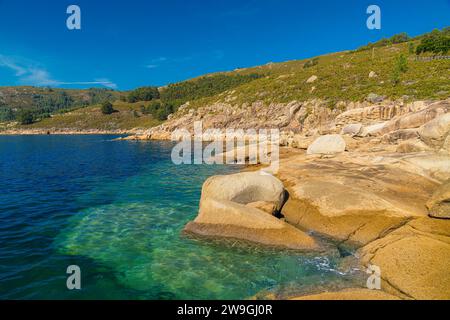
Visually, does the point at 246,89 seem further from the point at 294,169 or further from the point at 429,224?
the point at 429,224

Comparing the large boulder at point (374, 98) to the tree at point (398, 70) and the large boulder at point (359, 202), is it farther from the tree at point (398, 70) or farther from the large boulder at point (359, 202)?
the large boulder at point (359, 202)

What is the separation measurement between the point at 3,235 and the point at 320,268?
14172mm

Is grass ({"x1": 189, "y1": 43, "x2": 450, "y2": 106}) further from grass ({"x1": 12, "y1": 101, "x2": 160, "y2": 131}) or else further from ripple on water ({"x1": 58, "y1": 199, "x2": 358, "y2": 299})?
grass ({"x1": 12, "y1": 101, "x2": 160, "y2": 131})

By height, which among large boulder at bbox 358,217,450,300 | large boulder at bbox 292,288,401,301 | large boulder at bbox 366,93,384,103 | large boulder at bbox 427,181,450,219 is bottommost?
large boulder at bbox 292,288,401,301

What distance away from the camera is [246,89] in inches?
4072

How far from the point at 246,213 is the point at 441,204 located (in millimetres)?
7624

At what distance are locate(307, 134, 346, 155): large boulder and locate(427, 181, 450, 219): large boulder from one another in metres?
13.6

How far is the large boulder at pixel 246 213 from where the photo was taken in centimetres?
1112

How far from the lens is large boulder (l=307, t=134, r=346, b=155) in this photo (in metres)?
24.4

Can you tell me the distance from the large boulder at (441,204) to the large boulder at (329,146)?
13.6m

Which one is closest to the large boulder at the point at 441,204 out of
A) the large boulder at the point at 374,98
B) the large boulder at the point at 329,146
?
the large boulder at the point at 329,146

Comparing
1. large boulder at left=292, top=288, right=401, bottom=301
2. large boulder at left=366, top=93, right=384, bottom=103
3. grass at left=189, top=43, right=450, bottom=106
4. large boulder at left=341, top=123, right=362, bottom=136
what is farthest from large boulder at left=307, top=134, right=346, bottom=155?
large boulder at left=366, top=93, right=384, bottom=103

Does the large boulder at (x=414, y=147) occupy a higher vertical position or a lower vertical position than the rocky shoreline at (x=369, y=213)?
higher

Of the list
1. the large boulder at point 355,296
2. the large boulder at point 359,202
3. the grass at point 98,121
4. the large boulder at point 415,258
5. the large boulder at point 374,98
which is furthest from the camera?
the grass at point 98,121
